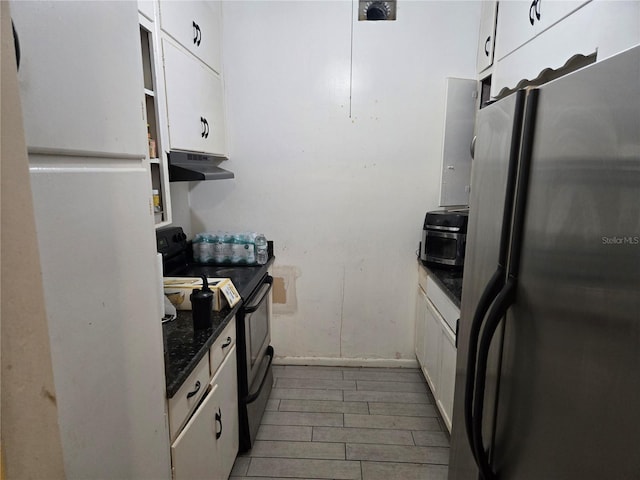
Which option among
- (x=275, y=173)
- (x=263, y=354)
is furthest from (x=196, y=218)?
(x=263, y=354)

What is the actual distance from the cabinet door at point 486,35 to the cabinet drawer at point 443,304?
55.6 inches

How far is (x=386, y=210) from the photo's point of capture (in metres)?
2.78

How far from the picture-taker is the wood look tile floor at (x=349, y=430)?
1.97 metres

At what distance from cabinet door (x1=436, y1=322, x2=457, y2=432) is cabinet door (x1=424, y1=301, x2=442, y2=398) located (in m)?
0.08

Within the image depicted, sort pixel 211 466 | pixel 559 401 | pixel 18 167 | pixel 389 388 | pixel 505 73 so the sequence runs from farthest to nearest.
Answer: pixel 389 388
pixel 505 73
pixel 211 466
pixel 559 401
pixel 18 167

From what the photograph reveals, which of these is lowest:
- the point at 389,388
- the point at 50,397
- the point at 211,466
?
the point at 389,388

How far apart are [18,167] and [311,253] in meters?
2.52

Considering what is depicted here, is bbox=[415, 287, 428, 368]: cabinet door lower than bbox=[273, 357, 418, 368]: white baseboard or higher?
higher

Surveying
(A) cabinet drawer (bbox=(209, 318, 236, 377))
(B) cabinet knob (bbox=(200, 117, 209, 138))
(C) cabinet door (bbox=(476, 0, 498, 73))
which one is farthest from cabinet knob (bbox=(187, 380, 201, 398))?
(C) cabinet door (bbox=(476, 0, 498, 73))

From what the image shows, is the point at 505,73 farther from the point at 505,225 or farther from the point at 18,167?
the point at 18,167

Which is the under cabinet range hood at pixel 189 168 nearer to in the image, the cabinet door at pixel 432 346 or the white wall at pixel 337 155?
the white wall at pixel 337 155

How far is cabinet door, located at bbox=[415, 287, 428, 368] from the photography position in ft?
8.70

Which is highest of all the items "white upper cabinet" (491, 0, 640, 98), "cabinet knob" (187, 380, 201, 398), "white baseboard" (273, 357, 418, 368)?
"white upper cabinet" (491, 0, 640, 98)

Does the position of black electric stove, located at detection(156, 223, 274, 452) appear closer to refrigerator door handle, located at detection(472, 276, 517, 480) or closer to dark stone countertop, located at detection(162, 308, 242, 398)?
dark stone countertop, located at detection(162, 308, 242, 398)
